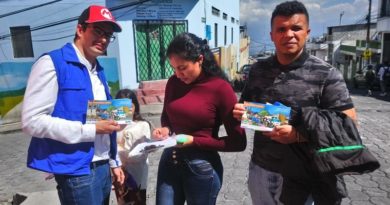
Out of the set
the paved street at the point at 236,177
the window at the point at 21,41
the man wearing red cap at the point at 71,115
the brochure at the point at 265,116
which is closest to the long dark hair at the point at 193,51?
the man wearing red cap at the point at 71,115

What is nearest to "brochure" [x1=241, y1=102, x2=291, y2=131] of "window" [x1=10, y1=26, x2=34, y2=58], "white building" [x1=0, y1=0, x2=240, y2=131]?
"white building" [x1=0, y1=0, x2=240, y2=131]

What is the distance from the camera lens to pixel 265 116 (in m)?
1.81

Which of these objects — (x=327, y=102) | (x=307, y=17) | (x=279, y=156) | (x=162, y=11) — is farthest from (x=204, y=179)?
(x=162, y=11)

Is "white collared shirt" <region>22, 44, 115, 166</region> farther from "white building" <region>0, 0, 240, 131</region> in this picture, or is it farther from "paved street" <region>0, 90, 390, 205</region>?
"white building" <region>0, 0, 240, 131</region>

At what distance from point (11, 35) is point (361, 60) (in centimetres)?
2704

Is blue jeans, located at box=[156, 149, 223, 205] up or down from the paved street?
up

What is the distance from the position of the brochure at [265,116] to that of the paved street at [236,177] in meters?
2.13

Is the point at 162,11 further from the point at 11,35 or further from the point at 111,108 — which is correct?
the point at 111,108

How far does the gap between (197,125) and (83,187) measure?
0.79 m

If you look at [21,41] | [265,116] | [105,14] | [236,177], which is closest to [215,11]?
[21,41]

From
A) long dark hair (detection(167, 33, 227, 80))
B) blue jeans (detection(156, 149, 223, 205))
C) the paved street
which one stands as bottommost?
the paved street

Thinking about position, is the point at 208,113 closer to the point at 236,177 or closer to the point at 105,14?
the point at 105,14

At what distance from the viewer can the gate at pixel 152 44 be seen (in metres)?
11.1

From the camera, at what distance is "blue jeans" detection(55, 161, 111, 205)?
1943 mm
